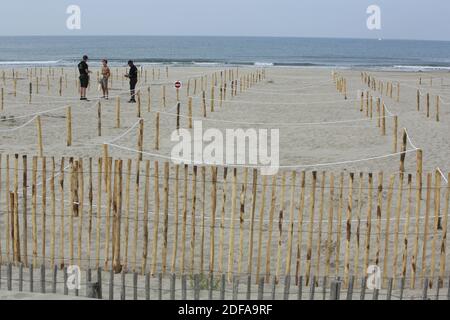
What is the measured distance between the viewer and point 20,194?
925 cm

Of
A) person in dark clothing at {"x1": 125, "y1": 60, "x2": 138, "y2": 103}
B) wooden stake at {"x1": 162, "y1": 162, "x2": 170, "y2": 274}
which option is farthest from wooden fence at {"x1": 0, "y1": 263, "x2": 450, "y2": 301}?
person in dark clothing at {"x1": 125, "y1": 60, "x2": 138, "y2": 103}

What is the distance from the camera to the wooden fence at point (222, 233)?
267 inches

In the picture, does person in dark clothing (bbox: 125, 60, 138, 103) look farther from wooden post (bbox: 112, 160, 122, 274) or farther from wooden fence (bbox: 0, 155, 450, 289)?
wooden post (bbox: 112, 160, 122, 274)

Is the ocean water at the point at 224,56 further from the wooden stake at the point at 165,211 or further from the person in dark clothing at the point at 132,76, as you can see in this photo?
the wooden stake at the point at 165,211

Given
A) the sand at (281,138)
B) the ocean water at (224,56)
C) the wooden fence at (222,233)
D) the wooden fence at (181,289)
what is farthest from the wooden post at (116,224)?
the ocean water at (224,56)

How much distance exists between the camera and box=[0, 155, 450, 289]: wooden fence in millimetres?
6793

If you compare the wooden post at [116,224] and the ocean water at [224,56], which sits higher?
the ocean water at [224,56]

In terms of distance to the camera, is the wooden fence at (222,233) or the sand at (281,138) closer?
the wooden fence at (222,233)

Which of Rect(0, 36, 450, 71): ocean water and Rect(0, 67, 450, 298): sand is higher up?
Rect(0, 36, 450, 71): ocean water

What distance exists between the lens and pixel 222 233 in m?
6.75

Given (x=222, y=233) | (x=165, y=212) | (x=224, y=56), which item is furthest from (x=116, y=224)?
(x=224, y=56)

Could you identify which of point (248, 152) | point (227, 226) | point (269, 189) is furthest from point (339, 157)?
point (227, 226)

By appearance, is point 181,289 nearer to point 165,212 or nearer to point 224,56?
point 165,212
